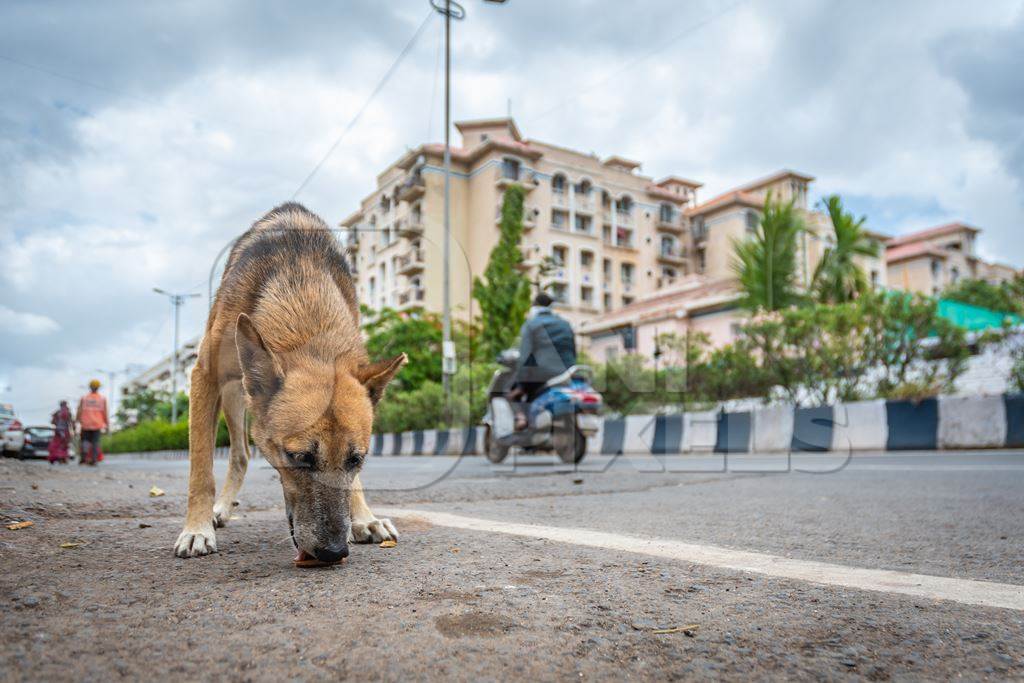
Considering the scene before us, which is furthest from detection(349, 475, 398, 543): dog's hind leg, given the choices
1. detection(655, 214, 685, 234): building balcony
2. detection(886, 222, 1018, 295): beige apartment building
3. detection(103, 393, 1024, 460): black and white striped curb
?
detection(886, 222, 1018, 295): beige apartment building

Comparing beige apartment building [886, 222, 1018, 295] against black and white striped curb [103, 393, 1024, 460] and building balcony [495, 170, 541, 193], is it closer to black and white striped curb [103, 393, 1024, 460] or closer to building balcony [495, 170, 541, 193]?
building balcony [495, 170, 541, 193]

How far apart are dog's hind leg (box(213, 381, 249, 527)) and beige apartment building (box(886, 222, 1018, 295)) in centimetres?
6241

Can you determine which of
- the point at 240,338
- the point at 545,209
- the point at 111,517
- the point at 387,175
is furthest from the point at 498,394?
the point at 545,209

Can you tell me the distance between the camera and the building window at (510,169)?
46.6 metres

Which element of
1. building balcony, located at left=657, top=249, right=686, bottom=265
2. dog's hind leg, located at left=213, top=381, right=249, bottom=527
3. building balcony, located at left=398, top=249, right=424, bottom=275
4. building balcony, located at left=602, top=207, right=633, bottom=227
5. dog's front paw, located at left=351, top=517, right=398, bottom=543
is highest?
building balcony, located at left=602, top=207, right=633, bottom=227

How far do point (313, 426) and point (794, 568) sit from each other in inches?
69.4

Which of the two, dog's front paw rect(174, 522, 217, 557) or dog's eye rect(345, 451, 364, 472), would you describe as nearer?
dog's eye rect(345, 451, 364, 472)

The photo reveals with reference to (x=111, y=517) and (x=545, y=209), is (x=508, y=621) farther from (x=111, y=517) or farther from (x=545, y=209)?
(x=545, y=209)

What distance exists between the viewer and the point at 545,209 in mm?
47531

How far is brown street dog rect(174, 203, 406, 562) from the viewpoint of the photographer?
2561mm

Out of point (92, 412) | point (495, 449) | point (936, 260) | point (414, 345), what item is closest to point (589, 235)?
point (414, 345)

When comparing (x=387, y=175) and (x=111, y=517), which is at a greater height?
(x=387, y=175)

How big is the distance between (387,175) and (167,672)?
43192 mm

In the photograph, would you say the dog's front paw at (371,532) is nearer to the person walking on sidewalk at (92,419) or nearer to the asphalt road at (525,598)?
the asphalt road at (525,598)
